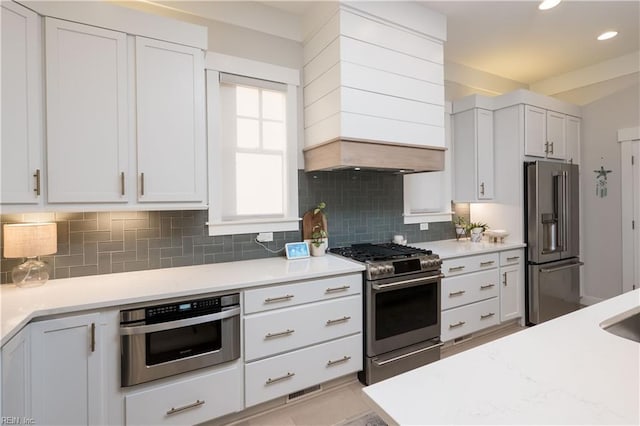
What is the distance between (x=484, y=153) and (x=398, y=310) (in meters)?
2.24

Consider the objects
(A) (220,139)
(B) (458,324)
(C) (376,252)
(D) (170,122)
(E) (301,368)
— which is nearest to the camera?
(D) (170,122)

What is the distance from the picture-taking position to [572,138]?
3885 mm

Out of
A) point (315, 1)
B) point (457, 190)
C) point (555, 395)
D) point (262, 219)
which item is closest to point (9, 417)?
point (262, 219)

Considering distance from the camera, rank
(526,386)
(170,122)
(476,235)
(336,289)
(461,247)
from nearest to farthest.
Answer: (526,386)
(170,122)
(336,289)
(461,247)
(476,235)

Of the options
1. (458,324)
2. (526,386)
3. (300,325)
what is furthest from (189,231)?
(458,324)

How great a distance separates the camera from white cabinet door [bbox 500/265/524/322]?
324 cm

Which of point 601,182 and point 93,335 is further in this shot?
Answer: point 601,182

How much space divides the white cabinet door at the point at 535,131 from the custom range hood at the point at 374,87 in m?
1.34

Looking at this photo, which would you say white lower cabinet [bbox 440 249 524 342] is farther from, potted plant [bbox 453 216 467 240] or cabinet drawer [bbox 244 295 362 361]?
cabinet drawer [bbox 244 295 362 361]

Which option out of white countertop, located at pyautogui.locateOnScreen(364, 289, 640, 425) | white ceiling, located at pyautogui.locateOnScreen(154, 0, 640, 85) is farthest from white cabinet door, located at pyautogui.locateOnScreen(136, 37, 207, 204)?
white countertop, located at pyautogui.locateOnScreen(364, 289, 640, 425)

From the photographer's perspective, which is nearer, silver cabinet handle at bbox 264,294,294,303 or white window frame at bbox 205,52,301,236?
silver cabinet handle at bbox 264,294,294,303

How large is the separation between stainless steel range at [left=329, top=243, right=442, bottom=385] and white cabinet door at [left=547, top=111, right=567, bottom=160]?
2330 millimetres

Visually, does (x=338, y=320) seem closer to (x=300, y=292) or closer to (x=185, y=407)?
(x=300, y=292)

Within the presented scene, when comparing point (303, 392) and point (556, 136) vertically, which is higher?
point (556, 136)
